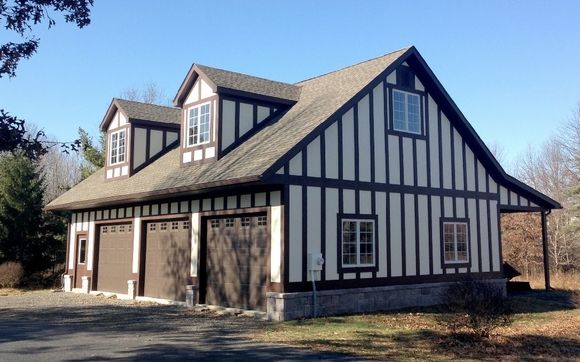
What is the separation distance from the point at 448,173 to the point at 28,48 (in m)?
13.3

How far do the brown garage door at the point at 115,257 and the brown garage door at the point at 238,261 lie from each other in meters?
5.23

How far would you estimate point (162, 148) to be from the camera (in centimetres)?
2319

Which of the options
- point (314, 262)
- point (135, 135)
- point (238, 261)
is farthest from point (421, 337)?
point (135, 135)

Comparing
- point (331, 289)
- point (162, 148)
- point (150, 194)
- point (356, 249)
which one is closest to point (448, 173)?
point (356, 249)

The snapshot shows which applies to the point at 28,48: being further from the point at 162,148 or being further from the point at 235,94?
the point at 162,148

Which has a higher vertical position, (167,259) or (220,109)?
(220,109)

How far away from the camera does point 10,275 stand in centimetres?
2703

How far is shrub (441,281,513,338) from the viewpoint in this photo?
404 inches

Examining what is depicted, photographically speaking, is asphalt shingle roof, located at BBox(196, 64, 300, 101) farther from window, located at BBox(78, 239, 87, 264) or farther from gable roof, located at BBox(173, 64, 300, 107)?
window, located at BBox(78, 239, 87, 264)

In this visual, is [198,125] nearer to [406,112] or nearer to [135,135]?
[135,135]

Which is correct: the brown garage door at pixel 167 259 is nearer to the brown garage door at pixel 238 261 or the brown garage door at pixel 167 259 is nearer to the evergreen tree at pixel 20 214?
the brown garage door at pixel 238 261

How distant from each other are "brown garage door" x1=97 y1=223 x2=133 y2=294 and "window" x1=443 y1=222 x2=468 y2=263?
1139 centimetres

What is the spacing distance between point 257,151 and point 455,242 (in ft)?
25.3

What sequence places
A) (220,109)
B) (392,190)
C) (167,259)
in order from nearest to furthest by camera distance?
(392,190)
(220,109)
(167,259)
